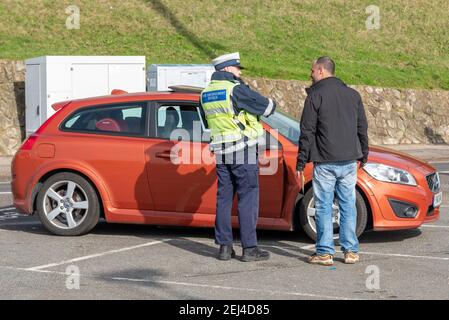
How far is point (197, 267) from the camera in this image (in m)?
9.00

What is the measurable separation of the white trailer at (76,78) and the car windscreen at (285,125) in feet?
35.9

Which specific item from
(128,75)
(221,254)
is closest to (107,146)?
(221,254)

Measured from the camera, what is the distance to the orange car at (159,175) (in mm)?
10008

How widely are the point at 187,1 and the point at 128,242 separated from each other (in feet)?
75.4

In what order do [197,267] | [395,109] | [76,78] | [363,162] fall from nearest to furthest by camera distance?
[197,267] < [363,162] < [76,78] < [395,109]

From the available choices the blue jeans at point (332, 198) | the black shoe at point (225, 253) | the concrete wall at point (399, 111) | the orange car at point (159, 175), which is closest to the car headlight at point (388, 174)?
the orange car at point (159, 175)

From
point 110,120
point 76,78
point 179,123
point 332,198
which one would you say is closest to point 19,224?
point 110,120

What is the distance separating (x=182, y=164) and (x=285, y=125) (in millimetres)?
1150

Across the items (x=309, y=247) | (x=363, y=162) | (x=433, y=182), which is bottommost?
(x=309, y=247)

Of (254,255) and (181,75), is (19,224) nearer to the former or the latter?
(254,255)

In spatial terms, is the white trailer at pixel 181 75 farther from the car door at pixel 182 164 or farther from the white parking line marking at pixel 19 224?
the car door at pixel 182 164

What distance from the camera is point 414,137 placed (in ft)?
90.4

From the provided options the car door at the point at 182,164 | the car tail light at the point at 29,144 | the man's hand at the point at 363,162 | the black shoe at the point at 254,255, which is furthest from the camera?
the car tail light at the point at 29,144

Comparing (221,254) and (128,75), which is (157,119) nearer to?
(221,254)
